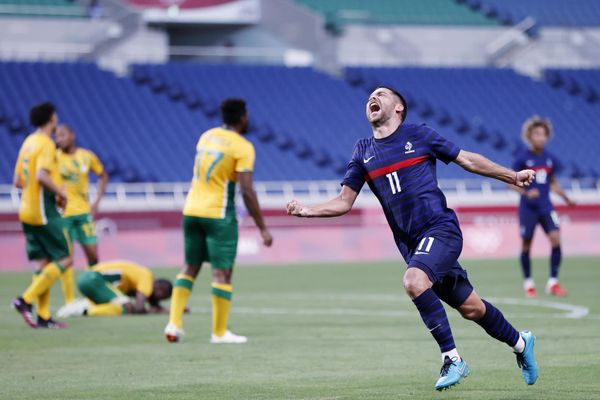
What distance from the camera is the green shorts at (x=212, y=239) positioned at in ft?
38.5

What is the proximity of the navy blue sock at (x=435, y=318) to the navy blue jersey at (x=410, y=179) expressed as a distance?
45 cm

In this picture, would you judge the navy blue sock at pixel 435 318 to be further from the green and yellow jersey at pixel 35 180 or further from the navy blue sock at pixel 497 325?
the green and yellow jersey at pixel 35 180

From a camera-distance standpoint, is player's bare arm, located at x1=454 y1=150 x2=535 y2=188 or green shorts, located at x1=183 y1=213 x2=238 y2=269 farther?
green shorts, located at x1=183 y1=213 x2=238 y2=269

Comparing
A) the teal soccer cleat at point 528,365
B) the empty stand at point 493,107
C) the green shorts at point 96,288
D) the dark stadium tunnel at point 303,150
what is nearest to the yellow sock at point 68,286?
the green shorts at point 96,288

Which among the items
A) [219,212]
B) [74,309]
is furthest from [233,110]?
[74,309]

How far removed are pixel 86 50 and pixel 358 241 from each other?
44.8 feet

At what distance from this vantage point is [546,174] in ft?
57.1

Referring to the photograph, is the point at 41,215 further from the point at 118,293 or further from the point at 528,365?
the point at 528,365

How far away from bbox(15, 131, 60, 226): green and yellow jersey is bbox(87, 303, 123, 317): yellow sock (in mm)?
1902

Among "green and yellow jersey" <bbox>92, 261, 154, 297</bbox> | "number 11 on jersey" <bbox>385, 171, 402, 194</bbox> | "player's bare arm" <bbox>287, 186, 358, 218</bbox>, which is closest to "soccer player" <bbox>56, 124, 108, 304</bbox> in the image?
"green and yellow jersey" <bbox>92, 261, 154, 297</bbox>

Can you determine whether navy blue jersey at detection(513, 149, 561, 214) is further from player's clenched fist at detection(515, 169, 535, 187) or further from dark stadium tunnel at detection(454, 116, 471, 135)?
dark stadium tunnel at detection(454, 116, 471, 135)

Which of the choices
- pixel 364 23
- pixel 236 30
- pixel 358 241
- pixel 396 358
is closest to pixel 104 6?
pixel 236 30

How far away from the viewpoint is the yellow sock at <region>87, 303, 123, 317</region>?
15188 mm

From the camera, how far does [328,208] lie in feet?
27.2
